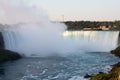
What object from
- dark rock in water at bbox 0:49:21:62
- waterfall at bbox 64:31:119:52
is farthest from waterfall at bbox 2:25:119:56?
dark rock in water at bbox 0:49:21:62

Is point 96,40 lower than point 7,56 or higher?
lower

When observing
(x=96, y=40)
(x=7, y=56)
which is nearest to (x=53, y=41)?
(x=96, y=40)

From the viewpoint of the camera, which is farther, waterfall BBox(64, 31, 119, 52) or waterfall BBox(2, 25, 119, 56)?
waterfall BBox(64, 31, 119, 52)

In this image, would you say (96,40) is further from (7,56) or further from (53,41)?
(7,56)

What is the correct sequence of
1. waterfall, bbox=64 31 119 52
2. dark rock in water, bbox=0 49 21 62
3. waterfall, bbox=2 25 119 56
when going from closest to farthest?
dark rock in water, bbox=0 49 21 62 → waterfall, bbox=2 25 119 56 → waterfall, bbox=64 31 119 52

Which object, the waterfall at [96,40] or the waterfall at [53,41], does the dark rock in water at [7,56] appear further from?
the waterfall at [96,40]

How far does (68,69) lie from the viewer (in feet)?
92.4

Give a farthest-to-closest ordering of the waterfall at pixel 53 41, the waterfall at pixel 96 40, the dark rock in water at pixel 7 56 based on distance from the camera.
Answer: the waterfall at pixel 96 40 < the waterfall at pixel 53 41 < the dark rock in water at pixel 7 56

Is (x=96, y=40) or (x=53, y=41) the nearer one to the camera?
(x=53, y=41)

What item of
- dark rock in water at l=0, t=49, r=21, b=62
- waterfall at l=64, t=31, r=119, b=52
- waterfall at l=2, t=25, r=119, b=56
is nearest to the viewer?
dark rock in water at l=0, t=49, r=21, b=62

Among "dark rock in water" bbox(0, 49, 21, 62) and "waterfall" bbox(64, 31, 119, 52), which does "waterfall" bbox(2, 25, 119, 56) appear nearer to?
"waterfall" bbox(64, 31, 119, 52)

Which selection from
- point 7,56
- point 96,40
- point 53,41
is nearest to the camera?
point 7,56

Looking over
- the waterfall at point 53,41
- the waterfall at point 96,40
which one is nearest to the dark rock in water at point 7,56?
the waterfall at point 53,41

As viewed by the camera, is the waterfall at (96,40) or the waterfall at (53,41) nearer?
the waterfall at (53,41)
